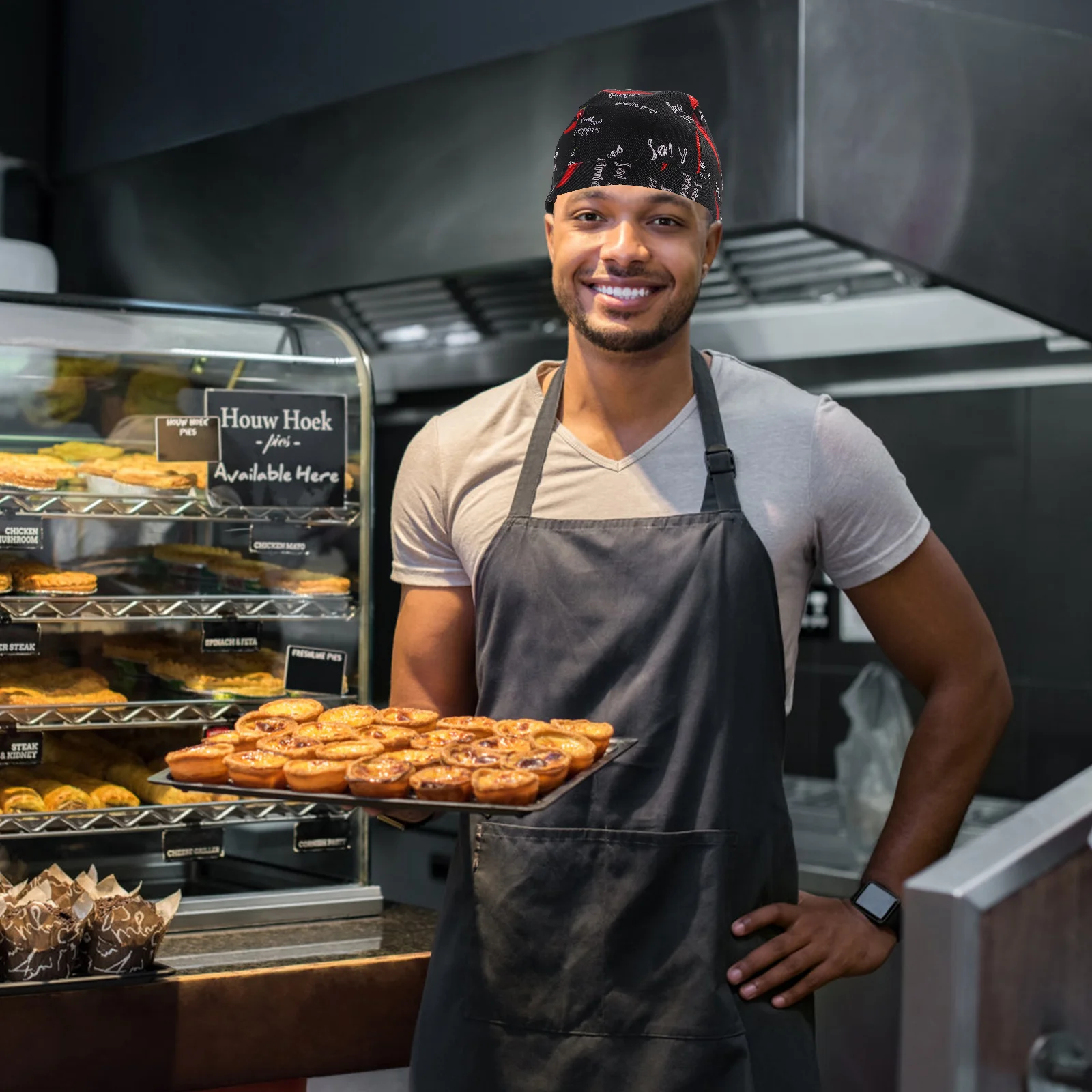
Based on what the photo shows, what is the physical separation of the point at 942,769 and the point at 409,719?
0.70 metres

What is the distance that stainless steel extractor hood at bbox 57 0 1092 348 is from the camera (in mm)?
2439

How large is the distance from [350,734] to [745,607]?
0.53 m

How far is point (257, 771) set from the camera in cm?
156

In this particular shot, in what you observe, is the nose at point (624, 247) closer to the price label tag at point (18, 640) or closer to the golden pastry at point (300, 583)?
the golden pastry at point (300, 583)

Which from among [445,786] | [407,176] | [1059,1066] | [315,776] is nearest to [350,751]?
[315,776]

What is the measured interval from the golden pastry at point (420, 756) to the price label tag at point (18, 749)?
831 mm

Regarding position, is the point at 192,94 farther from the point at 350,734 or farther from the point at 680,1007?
the point at 680,1007

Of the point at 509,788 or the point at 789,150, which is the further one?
the point at 789,150

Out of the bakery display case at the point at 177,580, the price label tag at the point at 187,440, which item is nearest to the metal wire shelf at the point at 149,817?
the bakery display case at the point at 177,580

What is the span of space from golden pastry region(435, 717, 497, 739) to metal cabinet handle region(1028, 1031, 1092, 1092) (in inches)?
38.0

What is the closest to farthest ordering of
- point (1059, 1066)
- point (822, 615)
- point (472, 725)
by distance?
1. point (1059, 1066)
2. point (472, 725)
3. point (822, 615)

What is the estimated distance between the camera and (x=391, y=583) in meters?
4.50

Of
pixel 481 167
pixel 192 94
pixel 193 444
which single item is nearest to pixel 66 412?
pixel 193 444

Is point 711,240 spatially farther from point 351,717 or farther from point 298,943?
point 298,943
